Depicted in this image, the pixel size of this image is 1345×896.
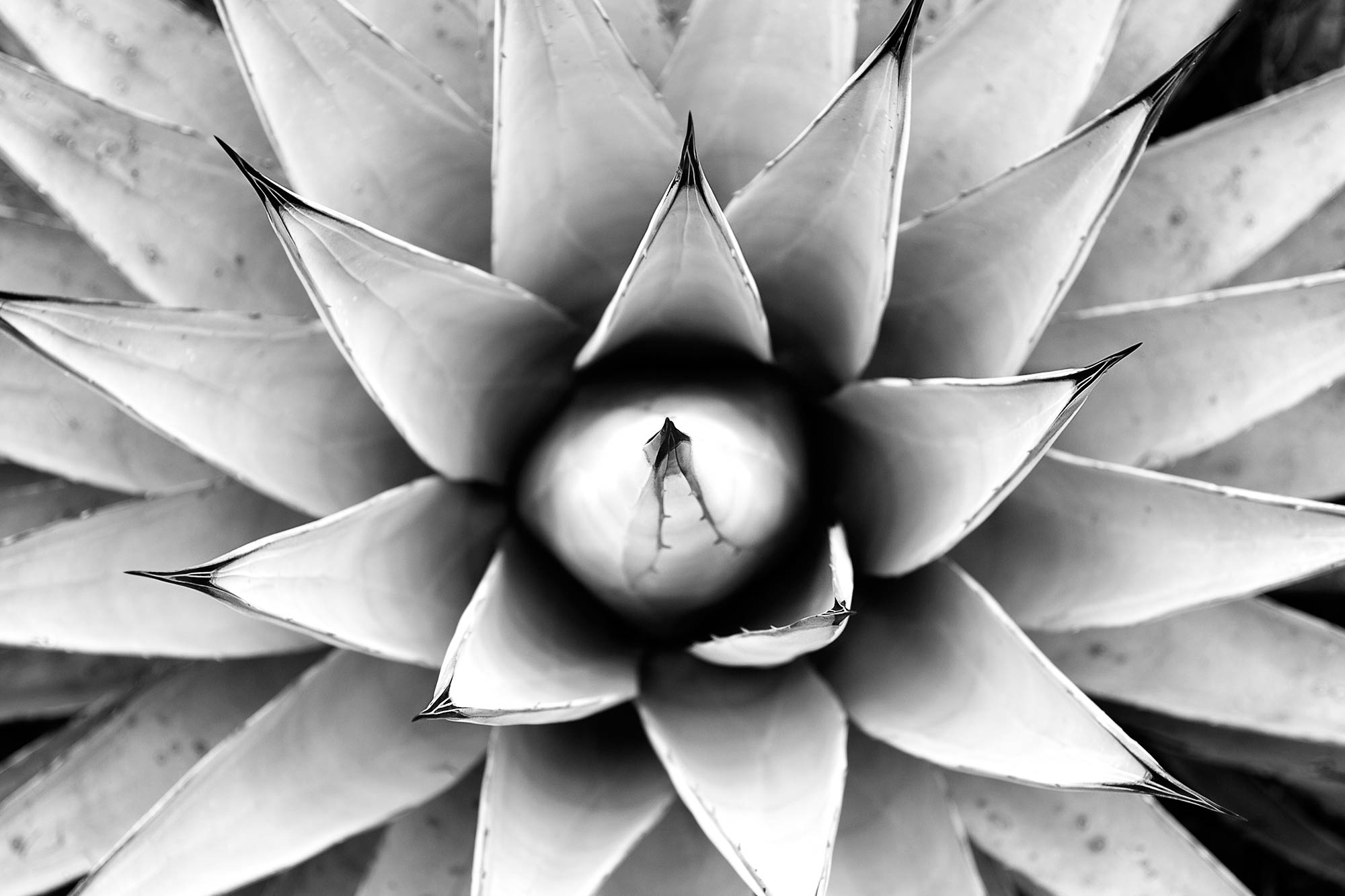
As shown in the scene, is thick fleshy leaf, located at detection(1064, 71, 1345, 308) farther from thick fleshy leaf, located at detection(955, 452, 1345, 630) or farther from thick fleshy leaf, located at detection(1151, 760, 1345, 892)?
thick fleshy leaf, located at detection(1151, 760, 1345, 892)

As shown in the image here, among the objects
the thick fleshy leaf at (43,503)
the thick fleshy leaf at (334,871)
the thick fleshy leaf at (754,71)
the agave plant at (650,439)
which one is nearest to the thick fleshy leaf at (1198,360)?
the agave plant at (650,439)

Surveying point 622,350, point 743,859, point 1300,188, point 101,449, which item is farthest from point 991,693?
→ point 101,449

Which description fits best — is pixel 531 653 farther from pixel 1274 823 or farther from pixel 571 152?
pixel 1274 823

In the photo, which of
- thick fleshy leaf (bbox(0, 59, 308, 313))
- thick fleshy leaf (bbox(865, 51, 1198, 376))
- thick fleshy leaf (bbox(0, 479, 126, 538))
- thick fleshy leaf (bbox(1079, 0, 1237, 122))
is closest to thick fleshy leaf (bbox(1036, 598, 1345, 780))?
thick fleshy leaf (bbox(865, 51, 1198, 376))

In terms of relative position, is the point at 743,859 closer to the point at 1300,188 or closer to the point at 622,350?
the point at 622,350

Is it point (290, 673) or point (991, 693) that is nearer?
point (991, 693)

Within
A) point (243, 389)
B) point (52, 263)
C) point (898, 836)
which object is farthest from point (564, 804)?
point (52, 263)

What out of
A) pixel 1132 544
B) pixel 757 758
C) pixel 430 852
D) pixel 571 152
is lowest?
pixel 430 852
